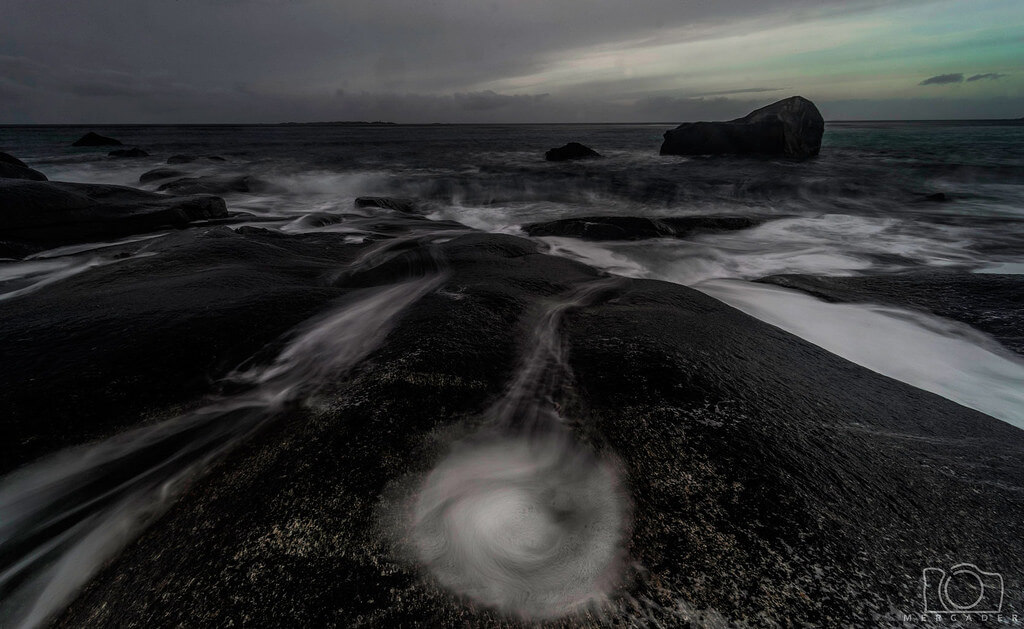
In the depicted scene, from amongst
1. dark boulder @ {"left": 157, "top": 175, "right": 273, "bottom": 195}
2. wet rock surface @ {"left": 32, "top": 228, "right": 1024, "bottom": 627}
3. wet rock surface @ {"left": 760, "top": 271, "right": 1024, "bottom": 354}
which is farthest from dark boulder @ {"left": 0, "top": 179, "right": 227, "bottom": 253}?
wet rock surface @ {"left": 760, "top": 271, "right": 1024, "bottom": 354}

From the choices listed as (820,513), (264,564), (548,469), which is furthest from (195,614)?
(820,513)

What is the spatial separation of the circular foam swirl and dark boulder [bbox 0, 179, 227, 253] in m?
9.16

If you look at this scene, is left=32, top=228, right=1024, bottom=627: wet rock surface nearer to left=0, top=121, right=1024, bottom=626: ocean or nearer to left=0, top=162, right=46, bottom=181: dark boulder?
left=0, top=121, right=1024, bottom=626: ocean

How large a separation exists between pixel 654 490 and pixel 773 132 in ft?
115

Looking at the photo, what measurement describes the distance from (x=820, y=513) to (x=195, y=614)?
8.21ft

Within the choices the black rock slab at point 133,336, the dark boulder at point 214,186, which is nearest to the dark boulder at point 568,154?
the dark boulder at point 214,186

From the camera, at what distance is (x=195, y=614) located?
5.28 feet

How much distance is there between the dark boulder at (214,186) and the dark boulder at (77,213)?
192 inches

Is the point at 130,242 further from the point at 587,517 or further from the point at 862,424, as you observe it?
the point at 862,424

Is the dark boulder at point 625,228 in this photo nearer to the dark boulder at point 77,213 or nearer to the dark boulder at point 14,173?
the dark boulder at point 77,213

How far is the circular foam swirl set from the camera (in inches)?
66.8

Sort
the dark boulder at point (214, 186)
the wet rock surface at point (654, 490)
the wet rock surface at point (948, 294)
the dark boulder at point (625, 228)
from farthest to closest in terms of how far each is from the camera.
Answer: the dark boulder at point (214, 186), the dark boulder at point (625, 228), the wet rock surface at point (948, 294), the wet rock surface at point (654, 490)

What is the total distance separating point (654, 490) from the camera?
6.73ft

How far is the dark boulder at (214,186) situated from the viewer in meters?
14.2
